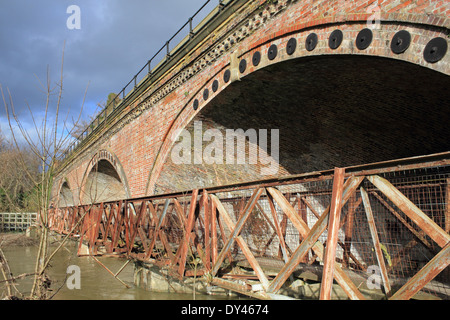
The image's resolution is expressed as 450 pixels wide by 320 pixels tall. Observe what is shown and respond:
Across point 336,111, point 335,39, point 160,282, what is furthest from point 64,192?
point 335,39

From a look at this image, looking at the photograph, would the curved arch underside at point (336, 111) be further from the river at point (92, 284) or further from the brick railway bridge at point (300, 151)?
the river at point (92, 284)

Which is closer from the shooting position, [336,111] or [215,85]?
[336,111]

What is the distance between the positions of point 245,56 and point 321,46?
77.4 inches

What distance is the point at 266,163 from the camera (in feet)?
33.1

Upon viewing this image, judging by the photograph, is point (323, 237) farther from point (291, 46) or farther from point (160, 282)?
point (291, 46)

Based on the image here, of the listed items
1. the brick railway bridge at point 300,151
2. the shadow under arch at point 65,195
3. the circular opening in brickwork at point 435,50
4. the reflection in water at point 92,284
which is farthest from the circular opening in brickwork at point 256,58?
the shadow under arch at point 65,195

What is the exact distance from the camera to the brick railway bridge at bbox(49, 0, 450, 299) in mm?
3352

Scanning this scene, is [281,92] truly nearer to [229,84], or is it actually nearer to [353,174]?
[229,84]

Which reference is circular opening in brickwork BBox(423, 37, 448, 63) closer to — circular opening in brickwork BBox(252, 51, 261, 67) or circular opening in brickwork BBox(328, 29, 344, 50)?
circular opening in brickwork BBox(328, 29, 344, 50)

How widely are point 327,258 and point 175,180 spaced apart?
8081 mm

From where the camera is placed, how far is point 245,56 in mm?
6953

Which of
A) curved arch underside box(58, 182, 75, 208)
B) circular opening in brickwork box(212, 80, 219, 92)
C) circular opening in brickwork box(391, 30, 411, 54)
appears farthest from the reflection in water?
curved arch underside box(58, 182, 75, 208)

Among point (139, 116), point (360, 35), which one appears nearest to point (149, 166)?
point (139, 116)
